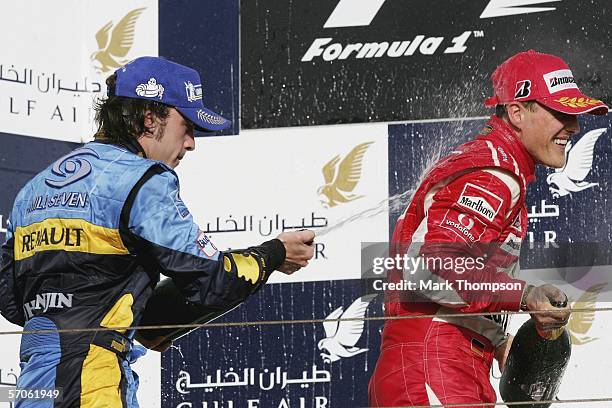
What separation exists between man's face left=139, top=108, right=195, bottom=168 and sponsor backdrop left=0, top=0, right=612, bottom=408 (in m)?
1.06

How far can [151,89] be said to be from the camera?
7.22ft

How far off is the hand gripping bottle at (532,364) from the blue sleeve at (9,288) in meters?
0.82

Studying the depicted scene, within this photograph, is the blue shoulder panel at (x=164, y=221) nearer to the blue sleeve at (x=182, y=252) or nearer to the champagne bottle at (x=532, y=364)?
the blue sleeve at (x=182, y=252)

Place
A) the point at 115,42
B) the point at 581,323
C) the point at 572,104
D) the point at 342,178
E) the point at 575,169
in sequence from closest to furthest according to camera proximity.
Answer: the point at 572,104 < the point at 581,323 < the point at 575,169 < the point at 342,178 < the point at 115,42

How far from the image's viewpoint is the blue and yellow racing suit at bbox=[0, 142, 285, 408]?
205cm

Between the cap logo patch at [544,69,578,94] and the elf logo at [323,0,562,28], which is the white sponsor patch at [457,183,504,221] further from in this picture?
the elf logo at [323,0,562,28]

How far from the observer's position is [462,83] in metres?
3.51

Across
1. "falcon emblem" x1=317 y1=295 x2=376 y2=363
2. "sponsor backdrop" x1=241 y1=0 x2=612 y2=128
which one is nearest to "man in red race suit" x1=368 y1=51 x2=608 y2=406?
"falcon emblem" x1=317 y1=295 x2=376 y2=363

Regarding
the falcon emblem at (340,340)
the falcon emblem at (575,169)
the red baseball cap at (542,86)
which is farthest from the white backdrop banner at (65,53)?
the red baseball cap at (542,86)

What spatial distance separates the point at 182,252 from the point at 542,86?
2.57 ft

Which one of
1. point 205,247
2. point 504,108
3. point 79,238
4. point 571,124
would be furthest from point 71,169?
point 571,124

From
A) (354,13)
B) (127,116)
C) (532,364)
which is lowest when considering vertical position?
(532,364)

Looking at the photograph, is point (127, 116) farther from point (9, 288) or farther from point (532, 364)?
point (532, 364)

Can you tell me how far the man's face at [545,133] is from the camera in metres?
2.52
